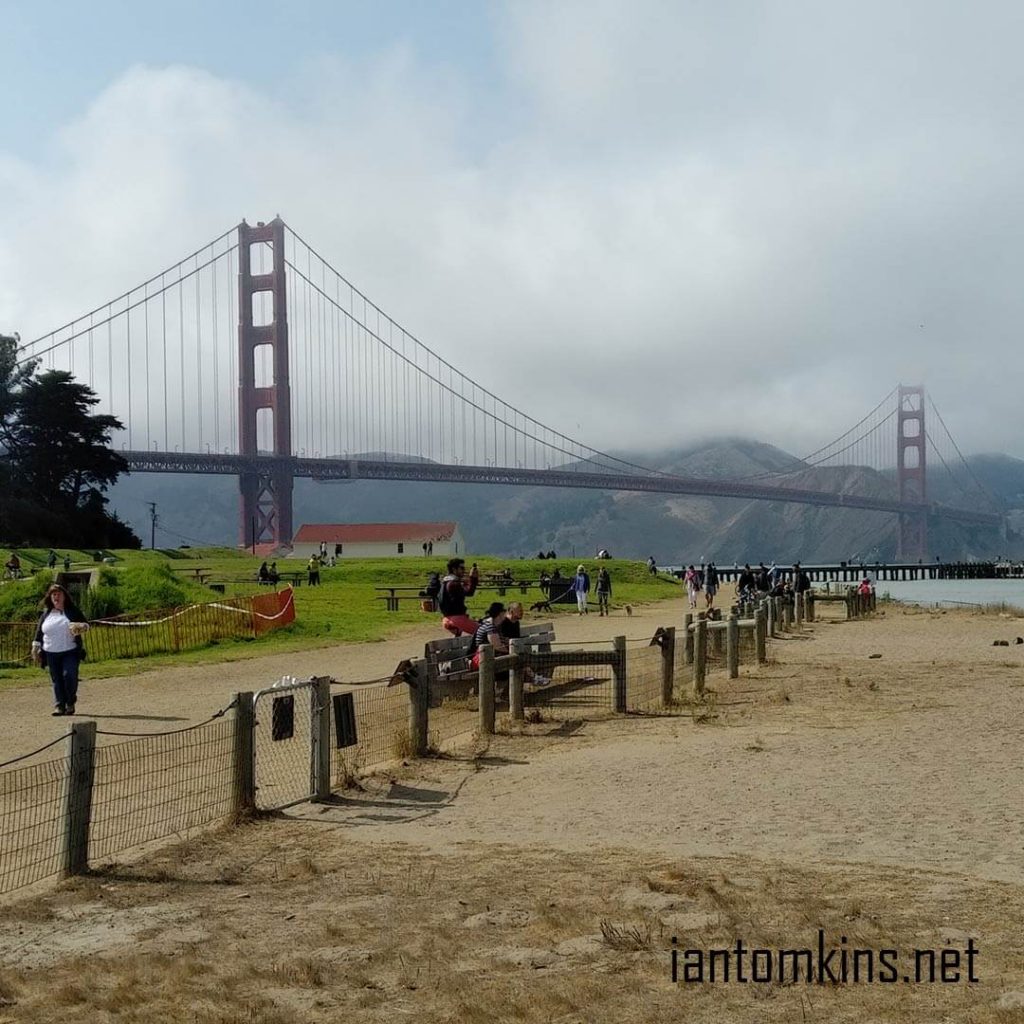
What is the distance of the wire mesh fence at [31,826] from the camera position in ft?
23.6

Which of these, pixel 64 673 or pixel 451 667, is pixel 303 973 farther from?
pixel 64 673

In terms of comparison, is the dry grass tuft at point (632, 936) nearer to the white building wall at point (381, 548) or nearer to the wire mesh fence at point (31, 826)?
the wire mesh fence at point (31, 826)

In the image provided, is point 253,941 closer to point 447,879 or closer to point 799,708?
point 447,879

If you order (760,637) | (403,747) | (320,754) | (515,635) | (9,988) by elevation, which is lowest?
(9,988)

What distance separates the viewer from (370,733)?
40.6 ft

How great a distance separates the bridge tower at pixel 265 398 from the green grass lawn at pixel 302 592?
941cm

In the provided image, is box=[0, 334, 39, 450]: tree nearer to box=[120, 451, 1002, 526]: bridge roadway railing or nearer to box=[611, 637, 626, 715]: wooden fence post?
box=[120, 451, 1002, 526]: bridge roadway railing

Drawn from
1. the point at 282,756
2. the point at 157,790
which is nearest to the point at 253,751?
the point at 157,790

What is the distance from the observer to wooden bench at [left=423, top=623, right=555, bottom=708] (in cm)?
1359

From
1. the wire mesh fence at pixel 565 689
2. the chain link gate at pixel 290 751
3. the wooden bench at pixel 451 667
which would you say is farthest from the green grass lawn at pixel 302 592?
the chain link gate at pixel 290 751

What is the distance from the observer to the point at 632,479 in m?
94.2

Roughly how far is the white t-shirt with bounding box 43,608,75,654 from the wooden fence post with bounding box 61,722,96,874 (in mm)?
6524

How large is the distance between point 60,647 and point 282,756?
382 centimetres

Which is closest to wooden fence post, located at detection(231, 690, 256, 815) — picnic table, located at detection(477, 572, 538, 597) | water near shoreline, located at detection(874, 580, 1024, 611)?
picnic table, located at detection(477, 572, 538, 597)
